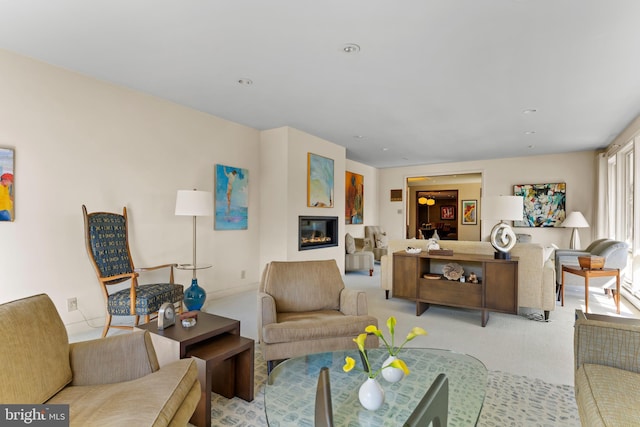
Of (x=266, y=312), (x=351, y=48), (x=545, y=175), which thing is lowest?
(x=266, y=312)

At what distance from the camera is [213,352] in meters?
1.92

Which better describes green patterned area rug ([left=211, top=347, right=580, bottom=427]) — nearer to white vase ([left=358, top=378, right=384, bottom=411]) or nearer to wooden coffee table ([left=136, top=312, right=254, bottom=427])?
wooden coffee table ([left=136, top=312, right=254, bottom=427])

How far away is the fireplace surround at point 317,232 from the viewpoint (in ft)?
18.1

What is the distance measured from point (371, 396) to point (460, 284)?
2728mm

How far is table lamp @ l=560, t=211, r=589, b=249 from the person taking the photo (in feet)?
20.8

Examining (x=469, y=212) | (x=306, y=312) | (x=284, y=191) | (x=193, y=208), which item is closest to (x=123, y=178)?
(x=193, y=208)

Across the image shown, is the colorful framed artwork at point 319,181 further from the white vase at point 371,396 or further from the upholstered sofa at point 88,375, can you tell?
the white vase at point 371,396

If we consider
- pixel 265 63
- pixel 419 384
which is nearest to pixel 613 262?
pixel 419 384

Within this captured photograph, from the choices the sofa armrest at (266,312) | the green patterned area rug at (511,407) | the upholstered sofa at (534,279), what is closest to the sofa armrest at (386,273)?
the upholstered sofa at (534,279)

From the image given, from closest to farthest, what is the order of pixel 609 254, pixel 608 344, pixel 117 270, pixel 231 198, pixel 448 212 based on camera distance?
pixel 608 344 → pixel 117 270 → pixel 609 254 → pixel 231 198 → pixel 448 212

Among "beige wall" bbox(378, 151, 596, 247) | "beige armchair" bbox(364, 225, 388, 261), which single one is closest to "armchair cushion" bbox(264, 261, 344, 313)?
"beige armchair" bbox(364, 225, 388, 261)

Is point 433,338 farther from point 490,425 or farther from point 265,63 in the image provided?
point 265,63

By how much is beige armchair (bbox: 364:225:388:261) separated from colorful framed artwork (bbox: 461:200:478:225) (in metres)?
4.83

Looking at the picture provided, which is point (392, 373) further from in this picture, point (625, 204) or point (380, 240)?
point (380, 240)
